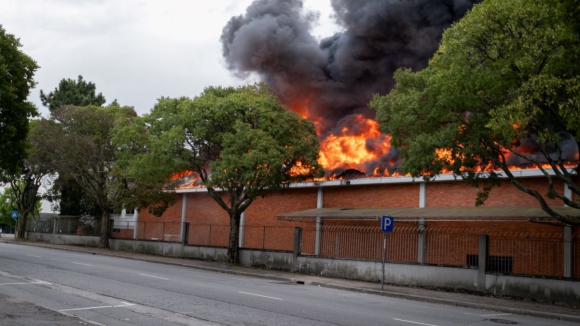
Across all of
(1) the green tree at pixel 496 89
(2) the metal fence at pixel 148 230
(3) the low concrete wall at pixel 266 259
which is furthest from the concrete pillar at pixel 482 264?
(2) the metal fence at pixel 148 230

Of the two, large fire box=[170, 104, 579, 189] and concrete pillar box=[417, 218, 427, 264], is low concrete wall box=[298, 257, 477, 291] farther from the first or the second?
large fire box=[170, 104, 579, 189]

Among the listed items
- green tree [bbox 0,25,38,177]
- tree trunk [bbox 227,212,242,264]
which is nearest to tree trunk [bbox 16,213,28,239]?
green tree [bbox 0,25,38,177]

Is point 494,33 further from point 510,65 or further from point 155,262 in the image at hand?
point 155,262

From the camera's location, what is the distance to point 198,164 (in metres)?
30.3

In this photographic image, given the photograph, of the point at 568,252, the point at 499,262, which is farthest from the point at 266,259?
the point at 568,252

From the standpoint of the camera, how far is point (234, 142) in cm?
2744

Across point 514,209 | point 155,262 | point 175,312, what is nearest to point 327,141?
point 155,262

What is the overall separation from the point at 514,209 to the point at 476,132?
18.3 ft

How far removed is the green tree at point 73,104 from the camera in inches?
2078

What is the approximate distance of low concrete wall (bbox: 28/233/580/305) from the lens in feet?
61.5

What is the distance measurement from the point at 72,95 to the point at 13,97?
1451 inches

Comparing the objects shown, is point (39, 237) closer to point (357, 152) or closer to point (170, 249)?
point (170, 249)

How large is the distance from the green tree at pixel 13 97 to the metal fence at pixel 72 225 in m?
22.4

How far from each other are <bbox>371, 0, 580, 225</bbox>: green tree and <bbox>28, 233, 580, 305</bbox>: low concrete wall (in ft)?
8.39
